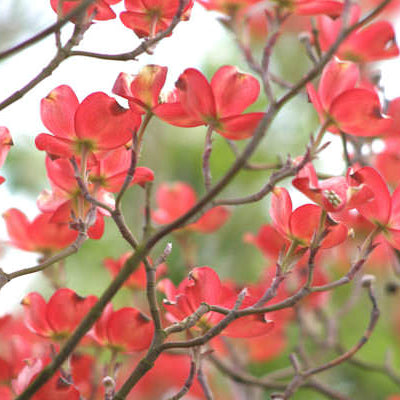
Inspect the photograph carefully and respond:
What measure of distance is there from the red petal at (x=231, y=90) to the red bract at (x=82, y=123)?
0.07m

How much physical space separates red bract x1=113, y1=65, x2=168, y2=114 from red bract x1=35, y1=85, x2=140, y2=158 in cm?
1

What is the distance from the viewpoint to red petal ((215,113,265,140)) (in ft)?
1.75

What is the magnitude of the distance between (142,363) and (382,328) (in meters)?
1.26

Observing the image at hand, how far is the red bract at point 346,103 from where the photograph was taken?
524 millimetres

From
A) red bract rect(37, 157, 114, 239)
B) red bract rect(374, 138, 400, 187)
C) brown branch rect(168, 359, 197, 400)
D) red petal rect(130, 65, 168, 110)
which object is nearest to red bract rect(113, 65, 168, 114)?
red petal rect(130, 65, 168, 110)

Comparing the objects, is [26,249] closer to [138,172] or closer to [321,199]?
[138,172]

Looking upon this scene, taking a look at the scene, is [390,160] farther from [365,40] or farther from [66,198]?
[66,198]

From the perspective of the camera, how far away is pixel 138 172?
0.58 metres

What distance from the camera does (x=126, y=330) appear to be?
0.62 metres

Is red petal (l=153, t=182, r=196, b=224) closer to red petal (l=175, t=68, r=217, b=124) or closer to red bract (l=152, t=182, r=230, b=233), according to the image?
red bract (l=152, t=182, r=230, b=233)

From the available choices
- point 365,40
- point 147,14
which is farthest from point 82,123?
point 365,40

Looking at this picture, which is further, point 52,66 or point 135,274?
point 135,274

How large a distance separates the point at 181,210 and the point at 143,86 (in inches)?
20.0

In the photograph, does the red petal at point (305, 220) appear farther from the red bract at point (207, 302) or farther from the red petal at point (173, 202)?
the red petal at point (173, 202)
